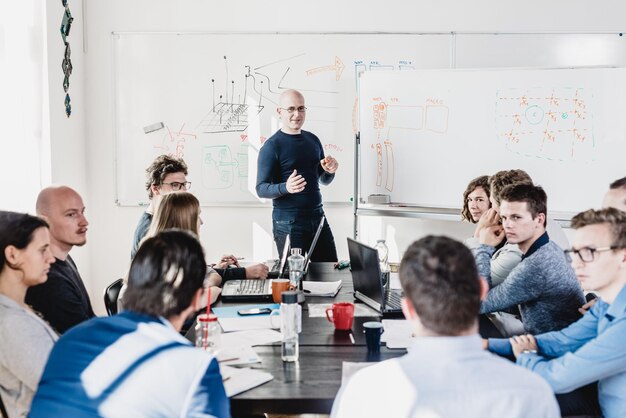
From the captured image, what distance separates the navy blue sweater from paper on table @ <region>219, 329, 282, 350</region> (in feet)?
6.50

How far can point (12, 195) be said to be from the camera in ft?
11.2

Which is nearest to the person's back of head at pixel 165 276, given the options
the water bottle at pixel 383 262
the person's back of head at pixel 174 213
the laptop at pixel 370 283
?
the laptop at pixel 370 283

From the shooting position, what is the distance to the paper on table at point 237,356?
187cm

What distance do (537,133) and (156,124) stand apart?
2.62m

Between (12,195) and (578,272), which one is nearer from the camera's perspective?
(578,272)

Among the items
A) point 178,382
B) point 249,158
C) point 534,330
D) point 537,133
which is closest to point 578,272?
point 534,330

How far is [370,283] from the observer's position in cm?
250

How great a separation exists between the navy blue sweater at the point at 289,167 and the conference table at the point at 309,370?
5.96 feet

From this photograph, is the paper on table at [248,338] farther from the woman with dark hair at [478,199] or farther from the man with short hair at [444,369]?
the woman with dark hair at [478,199]

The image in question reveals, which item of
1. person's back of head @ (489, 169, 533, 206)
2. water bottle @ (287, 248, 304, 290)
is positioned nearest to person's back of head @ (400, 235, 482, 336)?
water bottle @ (287, 248, 304, 290)

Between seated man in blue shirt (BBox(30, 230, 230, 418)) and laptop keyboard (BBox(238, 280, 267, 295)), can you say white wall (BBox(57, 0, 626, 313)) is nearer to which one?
laptop keyboard (BBox(238, 280, 267, 295))

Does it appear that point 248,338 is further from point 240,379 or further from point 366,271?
point 366,271

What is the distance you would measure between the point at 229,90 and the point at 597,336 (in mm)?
3439

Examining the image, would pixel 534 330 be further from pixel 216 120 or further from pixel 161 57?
pixel 161 57
